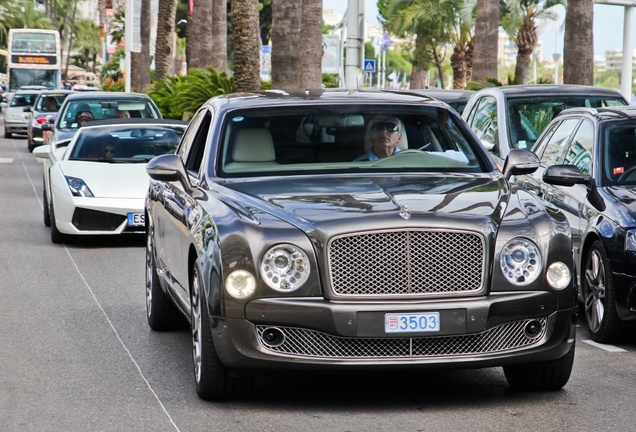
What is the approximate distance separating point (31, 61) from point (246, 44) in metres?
46.9

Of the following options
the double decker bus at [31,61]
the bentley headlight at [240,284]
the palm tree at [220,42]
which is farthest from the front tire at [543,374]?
the double decker bus at [31,61]

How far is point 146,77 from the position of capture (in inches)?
1817

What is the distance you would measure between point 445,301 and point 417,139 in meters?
2.14

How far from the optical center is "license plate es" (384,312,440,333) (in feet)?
21.4

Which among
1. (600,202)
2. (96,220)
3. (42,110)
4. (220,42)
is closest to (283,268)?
(600,202)

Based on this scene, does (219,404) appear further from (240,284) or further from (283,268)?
(283,268)

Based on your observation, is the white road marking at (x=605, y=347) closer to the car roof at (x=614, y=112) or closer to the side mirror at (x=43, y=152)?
the car roof at (x=614, y=112)

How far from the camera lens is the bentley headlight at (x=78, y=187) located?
49.6ft

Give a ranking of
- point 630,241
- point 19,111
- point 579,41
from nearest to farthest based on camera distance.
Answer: point 630,241
point 579,41
point 19,111

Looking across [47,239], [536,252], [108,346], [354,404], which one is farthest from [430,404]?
[47,239]

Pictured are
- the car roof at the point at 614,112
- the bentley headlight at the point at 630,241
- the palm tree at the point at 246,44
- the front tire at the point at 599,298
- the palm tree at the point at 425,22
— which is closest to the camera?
the bentley headlight at the point at 630,241

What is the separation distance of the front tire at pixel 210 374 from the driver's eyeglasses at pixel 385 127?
5.76 ft

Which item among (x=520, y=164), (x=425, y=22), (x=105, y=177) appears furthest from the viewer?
(x=425, y=22)

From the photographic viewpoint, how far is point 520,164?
800 cm
